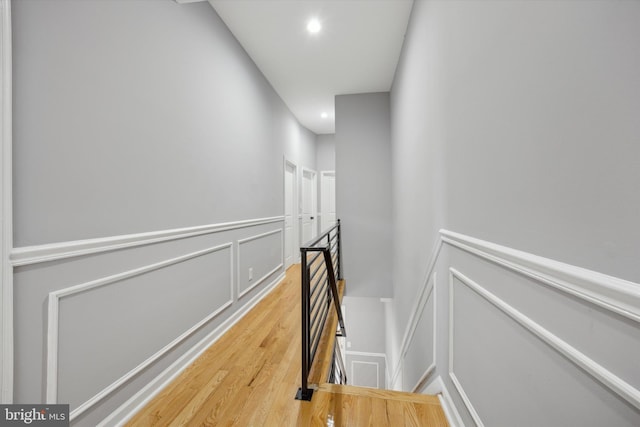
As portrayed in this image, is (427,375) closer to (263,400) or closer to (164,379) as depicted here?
(263,400)

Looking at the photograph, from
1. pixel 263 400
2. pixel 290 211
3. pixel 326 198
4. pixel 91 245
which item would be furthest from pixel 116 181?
pixel 326 198

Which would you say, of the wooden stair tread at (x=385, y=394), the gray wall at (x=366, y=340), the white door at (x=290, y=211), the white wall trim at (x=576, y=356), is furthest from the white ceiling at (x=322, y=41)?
the gray wall at (x=366, y=340)

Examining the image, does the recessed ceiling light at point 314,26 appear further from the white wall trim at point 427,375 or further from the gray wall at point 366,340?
the gray wall at point 366,340

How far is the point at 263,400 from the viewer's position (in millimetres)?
1451

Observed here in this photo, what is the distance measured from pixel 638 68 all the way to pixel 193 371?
7.44 feet

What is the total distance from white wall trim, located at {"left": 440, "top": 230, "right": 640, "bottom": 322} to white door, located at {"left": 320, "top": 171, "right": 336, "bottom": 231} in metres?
Result: 5.40

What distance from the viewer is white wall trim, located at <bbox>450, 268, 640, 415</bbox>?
437mm

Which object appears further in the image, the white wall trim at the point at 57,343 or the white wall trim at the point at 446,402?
the white wall trim at the point at 446,402

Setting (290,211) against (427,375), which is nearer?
(427,375)

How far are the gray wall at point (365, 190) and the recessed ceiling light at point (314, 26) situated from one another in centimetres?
158

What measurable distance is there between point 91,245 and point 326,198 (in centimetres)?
527

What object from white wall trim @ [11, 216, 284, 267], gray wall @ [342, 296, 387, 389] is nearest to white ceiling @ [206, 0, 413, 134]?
white wall trim @ [11, 216, 284, 267]

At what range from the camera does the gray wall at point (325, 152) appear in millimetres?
6164

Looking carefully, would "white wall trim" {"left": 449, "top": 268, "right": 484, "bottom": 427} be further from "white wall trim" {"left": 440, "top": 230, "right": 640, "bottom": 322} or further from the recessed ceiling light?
the recessed ceiling light
